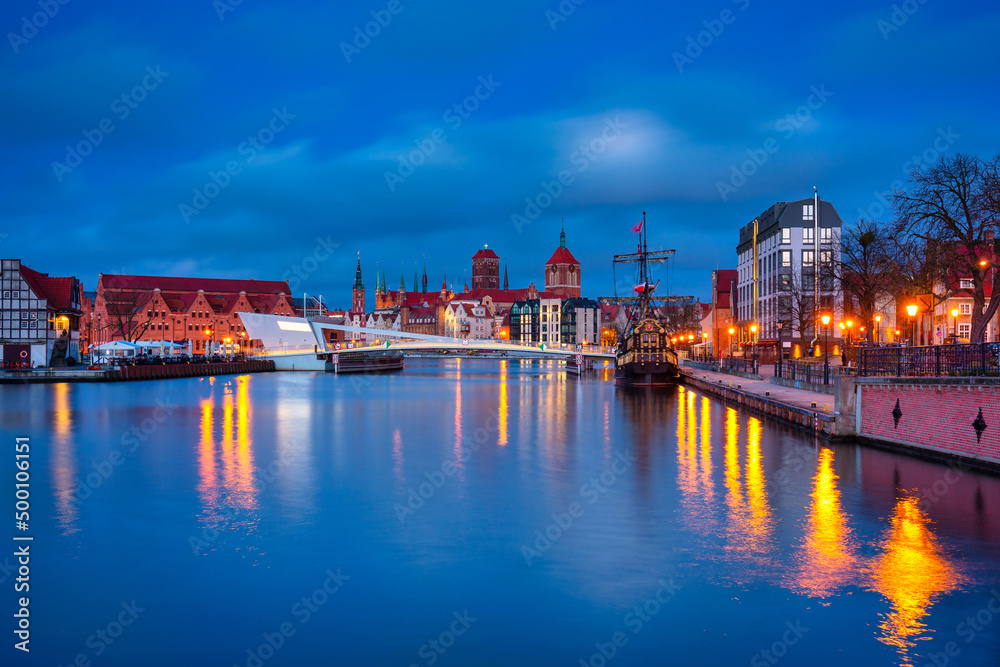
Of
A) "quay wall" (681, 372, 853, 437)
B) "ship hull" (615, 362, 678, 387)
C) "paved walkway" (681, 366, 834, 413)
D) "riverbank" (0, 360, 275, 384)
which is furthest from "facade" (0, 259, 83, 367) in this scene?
"paved walkway" (681, 366, 834, 413)

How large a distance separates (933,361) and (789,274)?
185ft

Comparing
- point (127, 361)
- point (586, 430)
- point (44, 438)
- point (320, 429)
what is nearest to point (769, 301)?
point (586, 430)

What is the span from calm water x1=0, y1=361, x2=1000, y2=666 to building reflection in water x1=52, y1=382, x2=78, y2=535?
0.15 m

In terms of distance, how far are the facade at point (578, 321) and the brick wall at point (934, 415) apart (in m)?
159

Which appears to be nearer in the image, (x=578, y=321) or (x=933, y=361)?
(x=933, y=361)

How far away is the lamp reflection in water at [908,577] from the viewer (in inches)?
490

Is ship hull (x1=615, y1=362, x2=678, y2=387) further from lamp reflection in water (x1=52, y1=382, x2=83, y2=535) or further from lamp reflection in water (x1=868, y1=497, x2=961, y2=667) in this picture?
lamp reflection in water (x1=868, y1=497, x2=961, y2=667)

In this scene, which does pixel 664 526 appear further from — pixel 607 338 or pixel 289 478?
pixel 607 338

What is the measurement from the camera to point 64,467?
2838 cm

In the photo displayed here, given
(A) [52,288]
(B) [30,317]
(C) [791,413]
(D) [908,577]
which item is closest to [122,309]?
(A) [52,288]

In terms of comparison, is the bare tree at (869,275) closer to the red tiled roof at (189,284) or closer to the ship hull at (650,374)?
the ship hull at (650,374)

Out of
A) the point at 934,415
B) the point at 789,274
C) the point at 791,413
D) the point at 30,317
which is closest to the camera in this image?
the point at 934,415

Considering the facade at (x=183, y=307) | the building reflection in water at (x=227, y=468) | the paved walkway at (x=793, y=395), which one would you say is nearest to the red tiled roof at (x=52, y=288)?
the building reflection in water at (x=227, y=468)

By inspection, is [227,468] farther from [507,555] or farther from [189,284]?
[189,284]
